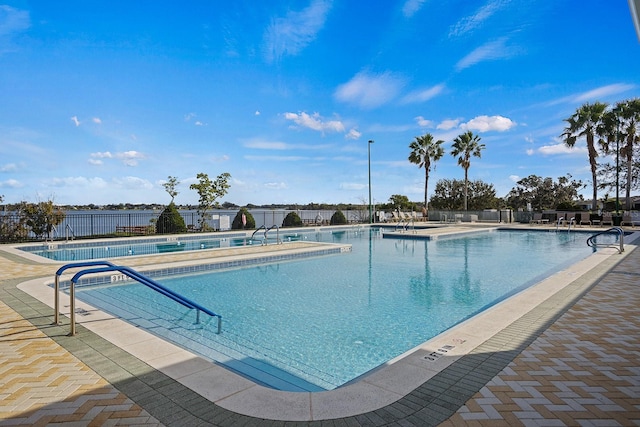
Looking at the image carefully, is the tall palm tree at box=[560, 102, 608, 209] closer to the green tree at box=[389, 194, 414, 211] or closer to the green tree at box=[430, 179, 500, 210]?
the green tree at box=[430, 179, 500, 210]

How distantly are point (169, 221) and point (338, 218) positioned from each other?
11365 millimetres

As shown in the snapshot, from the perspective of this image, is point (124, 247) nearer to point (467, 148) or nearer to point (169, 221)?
point (169, 221)

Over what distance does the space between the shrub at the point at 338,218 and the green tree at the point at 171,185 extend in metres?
10.4

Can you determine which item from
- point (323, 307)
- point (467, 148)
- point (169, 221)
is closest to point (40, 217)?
point (169, 221)

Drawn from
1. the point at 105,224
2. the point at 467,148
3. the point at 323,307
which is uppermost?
the point at 467,148

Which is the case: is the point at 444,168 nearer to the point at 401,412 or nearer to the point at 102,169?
the point at 102,169

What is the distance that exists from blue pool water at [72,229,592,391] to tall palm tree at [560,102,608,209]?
58.5ft

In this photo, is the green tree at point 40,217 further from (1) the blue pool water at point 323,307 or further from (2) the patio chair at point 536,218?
(2) the patio chair at point 536,218

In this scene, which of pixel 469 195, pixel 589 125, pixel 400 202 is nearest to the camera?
pixel 589 125

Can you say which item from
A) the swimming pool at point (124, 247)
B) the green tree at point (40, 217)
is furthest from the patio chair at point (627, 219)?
the green tree at point (40, 217)

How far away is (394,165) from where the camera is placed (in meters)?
32.7

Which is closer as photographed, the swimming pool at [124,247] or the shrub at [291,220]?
the swimming pool at [124,247]

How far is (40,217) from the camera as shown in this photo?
46.5 ft

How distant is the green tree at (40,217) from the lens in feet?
46.2
